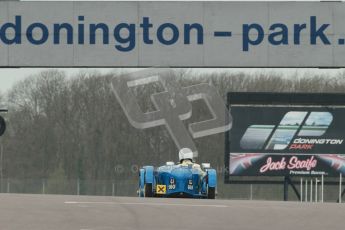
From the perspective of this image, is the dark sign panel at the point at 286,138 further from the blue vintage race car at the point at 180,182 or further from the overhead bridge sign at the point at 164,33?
the blue vintage race car at the point at 180,182

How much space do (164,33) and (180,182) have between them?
671 centimetres

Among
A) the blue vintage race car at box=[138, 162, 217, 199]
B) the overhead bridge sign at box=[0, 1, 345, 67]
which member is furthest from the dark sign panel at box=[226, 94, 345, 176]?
the blue vintage race car at box=[138, 162, 217, 199]

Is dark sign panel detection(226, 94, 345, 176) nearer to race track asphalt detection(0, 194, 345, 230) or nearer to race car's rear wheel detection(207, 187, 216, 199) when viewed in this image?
race car's rear wheel detection(207, 187, 216, 199)

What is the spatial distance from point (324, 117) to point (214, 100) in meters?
26.0

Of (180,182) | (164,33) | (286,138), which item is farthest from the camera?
(286,138)

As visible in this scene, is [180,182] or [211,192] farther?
[211,192]

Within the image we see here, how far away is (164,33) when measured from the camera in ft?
104

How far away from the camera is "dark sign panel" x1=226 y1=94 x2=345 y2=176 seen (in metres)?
37.6

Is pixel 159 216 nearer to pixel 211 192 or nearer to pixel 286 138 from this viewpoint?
pixel 211 192

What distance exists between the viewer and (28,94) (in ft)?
259

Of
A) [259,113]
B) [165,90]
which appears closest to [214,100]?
[165,90]

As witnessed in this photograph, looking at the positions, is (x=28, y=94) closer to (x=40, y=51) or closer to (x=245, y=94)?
(x=245, y=94)

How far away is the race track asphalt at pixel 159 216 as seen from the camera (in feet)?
50.3

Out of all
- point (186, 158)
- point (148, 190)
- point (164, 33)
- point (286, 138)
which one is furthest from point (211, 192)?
point (286, 138)
